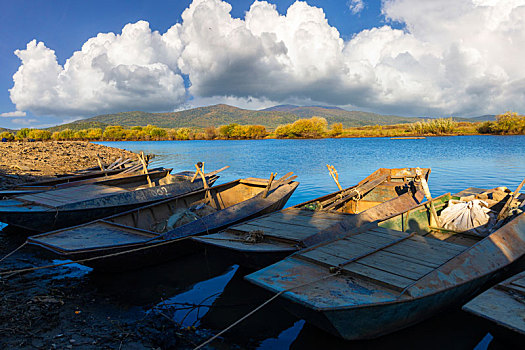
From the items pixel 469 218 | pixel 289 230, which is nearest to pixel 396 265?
pixel 289 230

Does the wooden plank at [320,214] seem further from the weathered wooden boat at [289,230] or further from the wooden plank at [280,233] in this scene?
the wooden plank at [280,233]

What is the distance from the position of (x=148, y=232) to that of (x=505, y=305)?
6913 mm

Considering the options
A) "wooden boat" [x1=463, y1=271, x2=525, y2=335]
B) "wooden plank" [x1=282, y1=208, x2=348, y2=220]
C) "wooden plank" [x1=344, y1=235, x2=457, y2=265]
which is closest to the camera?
"wooden boat" [x1=463, y1=271, x2=525, y2=335]

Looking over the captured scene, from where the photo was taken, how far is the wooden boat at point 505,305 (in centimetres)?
359

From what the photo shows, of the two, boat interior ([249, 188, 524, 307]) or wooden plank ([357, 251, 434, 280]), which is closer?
boat interior ([249, 188, 524, 307])

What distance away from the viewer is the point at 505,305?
3982 mm

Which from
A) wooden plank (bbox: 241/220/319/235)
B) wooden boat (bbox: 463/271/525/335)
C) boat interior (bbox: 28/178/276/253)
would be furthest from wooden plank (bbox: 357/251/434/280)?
boat interior (bbox: 28/178/276/253)

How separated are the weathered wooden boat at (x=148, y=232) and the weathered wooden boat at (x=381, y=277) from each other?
3137 mm

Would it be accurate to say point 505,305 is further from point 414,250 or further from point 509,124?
point 509,124

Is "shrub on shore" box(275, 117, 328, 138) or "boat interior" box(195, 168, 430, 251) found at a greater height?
"shrub on shore" box(275, 117, 328, 138)

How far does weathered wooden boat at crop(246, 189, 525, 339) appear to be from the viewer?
13.7ft

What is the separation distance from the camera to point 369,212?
831cm

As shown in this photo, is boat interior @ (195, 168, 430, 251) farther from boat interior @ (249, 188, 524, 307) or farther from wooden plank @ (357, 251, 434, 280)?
wooden plank @ (357, 251, 434, 280)

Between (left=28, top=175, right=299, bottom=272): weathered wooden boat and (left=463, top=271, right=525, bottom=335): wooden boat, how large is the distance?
5.86 metres
